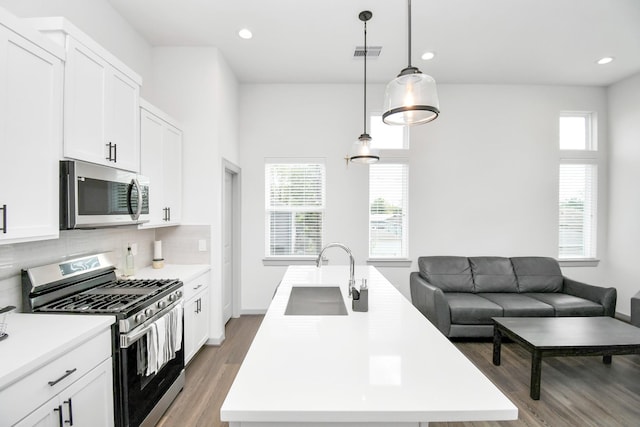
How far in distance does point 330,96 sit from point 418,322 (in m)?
3.55

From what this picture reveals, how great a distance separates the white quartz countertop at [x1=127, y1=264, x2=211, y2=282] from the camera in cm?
271

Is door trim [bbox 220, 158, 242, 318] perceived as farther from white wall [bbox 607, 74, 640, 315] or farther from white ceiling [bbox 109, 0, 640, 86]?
white wall [bbox 607, 74, 640, 315]

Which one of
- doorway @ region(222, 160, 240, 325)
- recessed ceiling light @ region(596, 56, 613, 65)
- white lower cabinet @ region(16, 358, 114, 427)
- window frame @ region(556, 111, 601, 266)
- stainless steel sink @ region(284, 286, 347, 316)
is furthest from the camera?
window frame @ region(556, 111, 601, 266)

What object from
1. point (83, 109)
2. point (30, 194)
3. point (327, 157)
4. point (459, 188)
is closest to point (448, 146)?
point (459, 188)

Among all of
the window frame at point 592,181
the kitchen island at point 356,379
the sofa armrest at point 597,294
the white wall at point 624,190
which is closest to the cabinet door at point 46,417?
the kitchen island at point 356,379

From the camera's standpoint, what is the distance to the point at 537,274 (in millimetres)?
3928

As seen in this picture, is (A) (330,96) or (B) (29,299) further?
(A) (330,96)

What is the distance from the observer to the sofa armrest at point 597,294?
3277 mm

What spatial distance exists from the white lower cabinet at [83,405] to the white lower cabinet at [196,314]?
3.36 feet

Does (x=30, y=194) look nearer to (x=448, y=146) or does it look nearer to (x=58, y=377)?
(x=58, y=377)

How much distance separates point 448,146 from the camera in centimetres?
432

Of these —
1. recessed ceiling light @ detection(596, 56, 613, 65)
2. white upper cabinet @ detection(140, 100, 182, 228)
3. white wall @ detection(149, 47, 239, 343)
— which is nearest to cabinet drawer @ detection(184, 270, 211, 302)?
white wall @ detection(149, 47, 239, 343)

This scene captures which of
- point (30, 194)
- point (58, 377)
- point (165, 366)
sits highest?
point (30, 194)

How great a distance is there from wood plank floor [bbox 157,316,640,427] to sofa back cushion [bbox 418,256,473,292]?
0.70m
